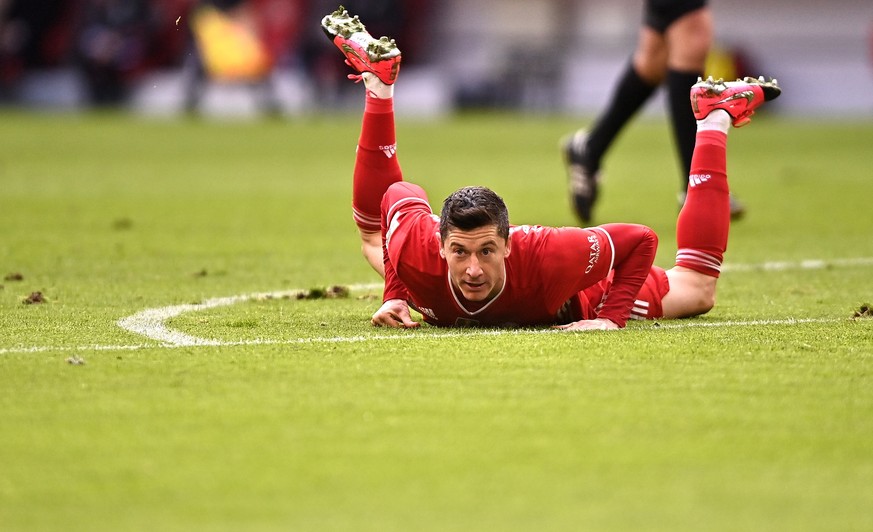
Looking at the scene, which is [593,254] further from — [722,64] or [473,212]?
[722,64]

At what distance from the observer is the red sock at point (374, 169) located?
6.23 metres

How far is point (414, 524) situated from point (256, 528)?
331 mm

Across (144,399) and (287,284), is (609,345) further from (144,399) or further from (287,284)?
(287,284)

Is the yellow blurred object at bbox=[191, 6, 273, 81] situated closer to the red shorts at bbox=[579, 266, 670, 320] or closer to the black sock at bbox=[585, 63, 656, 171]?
the black sock at bbox=[585, 63, 656, 171]

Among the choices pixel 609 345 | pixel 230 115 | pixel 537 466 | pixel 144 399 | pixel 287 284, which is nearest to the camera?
pixel 537 466

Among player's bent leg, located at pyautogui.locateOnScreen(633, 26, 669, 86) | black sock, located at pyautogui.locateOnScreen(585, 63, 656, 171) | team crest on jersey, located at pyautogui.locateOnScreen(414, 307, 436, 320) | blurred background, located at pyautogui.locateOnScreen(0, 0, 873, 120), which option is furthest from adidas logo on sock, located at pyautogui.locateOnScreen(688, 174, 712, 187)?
blurred background, located at pyautogui.locateOnScreen(0, 0, 873, 120)

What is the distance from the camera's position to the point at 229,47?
30.9 metres

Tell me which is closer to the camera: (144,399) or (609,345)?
(144,399)

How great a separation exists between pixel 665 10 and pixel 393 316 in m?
4.10

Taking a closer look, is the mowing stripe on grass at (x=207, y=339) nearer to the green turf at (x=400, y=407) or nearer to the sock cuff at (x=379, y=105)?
the green turf at (x=400, y=407)

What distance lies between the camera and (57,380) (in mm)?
4340

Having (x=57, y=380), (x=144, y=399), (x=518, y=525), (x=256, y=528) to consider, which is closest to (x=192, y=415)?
(x=144, y=399)

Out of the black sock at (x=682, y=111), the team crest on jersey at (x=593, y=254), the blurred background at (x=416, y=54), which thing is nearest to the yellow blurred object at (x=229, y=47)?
the blurred background at (x=416, y=54)

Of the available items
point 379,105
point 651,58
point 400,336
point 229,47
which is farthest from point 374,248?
point 229,47
